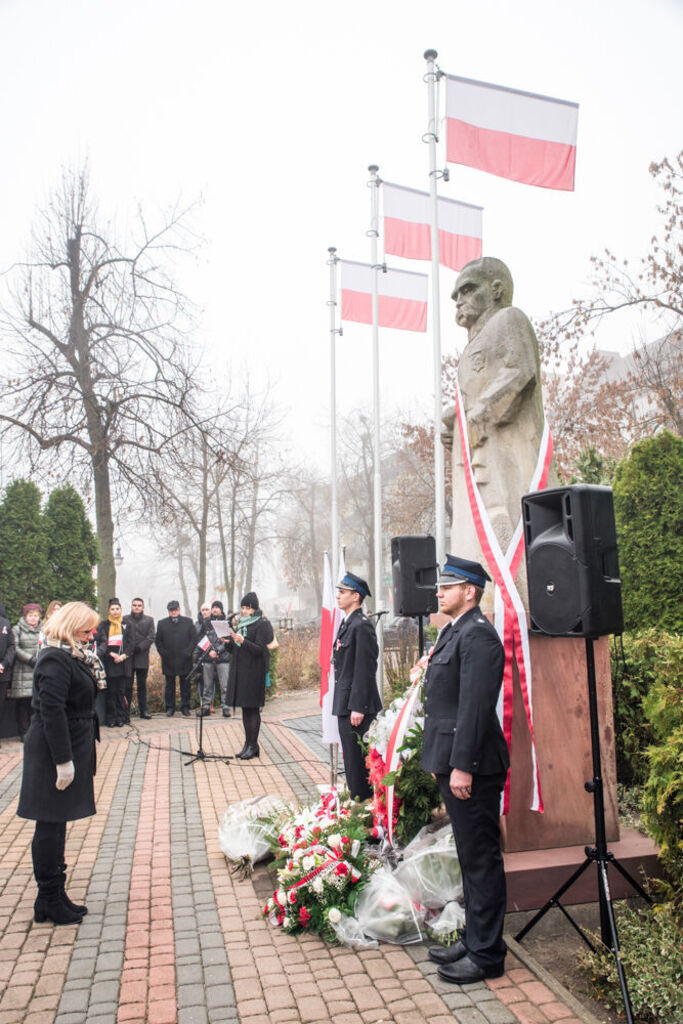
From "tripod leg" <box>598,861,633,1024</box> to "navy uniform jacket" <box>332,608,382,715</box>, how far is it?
253 centimetres

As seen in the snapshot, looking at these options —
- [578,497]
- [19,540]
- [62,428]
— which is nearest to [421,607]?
[578,497]

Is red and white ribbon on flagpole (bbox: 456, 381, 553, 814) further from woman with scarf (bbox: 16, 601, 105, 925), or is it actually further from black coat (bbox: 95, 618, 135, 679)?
black coat (bbox: 95, 618, 135, 679)

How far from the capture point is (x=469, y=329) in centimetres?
616

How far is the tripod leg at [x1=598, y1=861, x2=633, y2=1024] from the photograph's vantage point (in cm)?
328

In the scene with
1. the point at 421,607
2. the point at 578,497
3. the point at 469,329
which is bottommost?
the point at 421,607

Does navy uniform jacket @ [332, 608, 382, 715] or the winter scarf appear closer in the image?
the winter scarf

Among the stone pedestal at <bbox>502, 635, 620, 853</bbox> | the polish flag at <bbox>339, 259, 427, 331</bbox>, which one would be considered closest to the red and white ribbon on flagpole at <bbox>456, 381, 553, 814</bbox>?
the stone pedestal at <bbox>502, 635, 620, 853</bbox>

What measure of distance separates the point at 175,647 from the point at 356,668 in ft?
24.3

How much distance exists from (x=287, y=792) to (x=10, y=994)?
155 inches

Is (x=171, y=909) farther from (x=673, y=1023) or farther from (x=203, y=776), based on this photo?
(x=203, y=776)

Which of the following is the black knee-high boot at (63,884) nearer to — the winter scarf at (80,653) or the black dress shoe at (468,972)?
the winter scarf at (80,653)

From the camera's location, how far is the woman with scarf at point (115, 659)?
11.6 metres

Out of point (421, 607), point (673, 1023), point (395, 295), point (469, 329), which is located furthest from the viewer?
point (395, 295)

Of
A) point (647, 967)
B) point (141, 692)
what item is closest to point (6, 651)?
point (141, 692)
